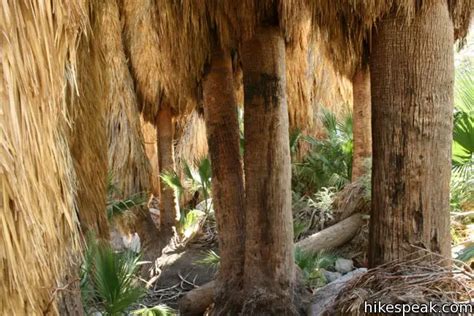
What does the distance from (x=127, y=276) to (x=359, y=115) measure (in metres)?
6.12

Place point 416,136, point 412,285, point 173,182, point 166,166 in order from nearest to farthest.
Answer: point 412,285
point 416,136
point 173,182
point 166,166

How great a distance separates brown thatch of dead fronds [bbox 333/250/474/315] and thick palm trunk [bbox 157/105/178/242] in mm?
9045

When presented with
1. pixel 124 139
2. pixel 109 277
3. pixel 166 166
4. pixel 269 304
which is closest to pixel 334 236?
pixel 269 304

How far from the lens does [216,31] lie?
662 cm

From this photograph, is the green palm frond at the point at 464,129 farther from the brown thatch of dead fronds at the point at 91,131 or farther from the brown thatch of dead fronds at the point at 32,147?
the brown thatch of dead fronds at the point at 32,147

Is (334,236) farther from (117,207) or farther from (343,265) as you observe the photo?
(117,207)

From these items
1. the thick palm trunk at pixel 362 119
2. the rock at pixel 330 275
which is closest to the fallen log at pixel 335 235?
the rock at pixel 330 275

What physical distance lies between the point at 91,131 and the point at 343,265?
587 cm

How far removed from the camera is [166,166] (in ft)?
43.8

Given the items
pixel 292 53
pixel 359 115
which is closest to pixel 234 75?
pixel 292 53

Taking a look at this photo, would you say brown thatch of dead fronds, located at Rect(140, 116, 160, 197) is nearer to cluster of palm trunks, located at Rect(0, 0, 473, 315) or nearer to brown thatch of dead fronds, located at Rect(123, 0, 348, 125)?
cluster of palm trunks, located at Rect(0, 0, 473, 315)

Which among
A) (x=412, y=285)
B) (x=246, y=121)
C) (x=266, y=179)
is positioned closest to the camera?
(x=412, y=285)

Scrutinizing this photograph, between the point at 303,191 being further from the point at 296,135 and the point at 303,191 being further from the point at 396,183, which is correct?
the point at 396,183

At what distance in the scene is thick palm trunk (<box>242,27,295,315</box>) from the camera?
618cm
